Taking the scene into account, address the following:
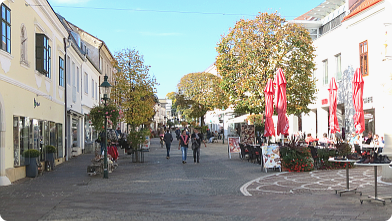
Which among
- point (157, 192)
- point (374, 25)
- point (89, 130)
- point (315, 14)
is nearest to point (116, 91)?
point (89, 130)

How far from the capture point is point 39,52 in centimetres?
1675

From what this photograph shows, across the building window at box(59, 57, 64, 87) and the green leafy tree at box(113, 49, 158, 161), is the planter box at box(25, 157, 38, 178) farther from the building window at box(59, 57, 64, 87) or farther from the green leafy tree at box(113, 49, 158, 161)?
the green leafy tree at box(113, 49, 158, 161)

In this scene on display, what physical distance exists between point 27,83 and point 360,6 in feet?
63.2

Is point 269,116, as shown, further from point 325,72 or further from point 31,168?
point 325,72

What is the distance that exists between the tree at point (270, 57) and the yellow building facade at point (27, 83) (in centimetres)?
1142

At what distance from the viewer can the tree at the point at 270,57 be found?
26578mm

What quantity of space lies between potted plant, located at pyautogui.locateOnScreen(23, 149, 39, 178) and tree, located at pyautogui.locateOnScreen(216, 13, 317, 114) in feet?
49.7

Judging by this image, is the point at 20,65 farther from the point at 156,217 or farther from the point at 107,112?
the point at 156,217

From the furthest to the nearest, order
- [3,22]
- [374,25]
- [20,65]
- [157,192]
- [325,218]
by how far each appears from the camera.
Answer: [374,25]
[20,65]
[3,22]
[157,192]
[325,218]

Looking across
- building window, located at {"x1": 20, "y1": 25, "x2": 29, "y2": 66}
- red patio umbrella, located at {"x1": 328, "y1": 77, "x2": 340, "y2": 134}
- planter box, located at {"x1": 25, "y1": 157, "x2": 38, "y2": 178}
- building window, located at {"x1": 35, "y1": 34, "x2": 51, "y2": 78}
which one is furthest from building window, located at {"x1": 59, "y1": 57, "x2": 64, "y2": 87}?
red patio umbrella, located at {"x1": 328, "y1": 77, "x2": 340, "y2": 134}

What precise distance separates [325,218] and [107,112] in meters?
9.58

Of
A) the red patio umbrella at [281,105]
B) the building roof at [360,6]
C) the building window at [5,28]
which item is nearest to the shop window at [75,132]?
the building window at [5,28]

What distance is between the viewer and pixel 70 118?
81.6 feet

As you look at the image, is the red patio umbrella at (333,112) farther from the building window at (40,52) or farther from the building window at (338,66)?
the building window at (40,52)
